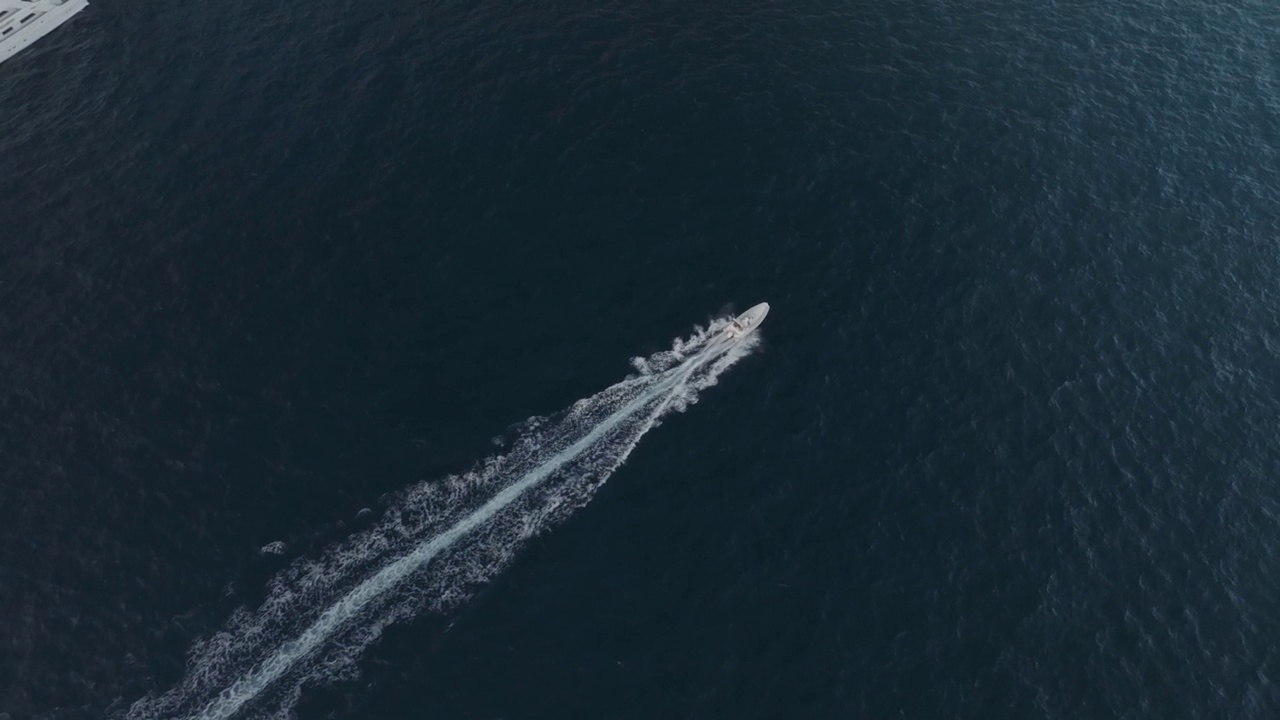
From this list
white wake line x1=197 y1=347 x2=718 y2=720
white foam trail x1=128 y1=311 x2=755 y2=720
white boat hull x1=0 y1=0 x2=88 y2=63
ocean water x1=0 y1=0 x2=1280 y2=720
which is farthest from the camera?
white boat hull x1=0 y1=0 x2=88 y2=63

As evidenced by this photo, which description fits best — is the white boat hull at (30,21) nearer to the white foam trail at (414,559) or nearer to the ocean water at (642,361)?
the ocean water at (642,361)

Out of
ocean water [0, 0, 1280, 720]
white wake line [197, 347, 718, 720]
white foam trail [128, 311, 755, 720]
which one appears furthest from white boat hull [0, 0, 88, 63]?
white wake line [197, 347, 718, 720]

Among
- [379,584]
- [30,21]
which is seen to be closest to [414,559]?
[379,584]

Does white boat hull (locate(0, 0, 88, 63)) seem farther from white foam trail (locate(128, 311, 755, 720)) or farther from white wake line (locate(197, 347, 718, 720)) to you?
white wake line (locate(197, 347, 718, 720))

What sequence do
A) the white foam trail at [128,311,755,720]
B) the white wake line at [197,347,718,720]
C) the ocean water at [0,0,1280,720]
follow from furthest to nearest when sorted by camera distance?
1. the ocean water at [0,0,1280,720]
2. the white foam trail at [128,311,755,720]
3. the white wake line at [197,347,718,720]

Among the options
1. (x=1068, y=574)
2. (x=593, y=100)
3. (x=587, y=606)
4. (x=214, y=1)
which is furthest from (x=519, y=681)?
(x=214, y=1)

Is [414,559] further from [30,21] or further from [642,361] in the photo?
[30,21]
